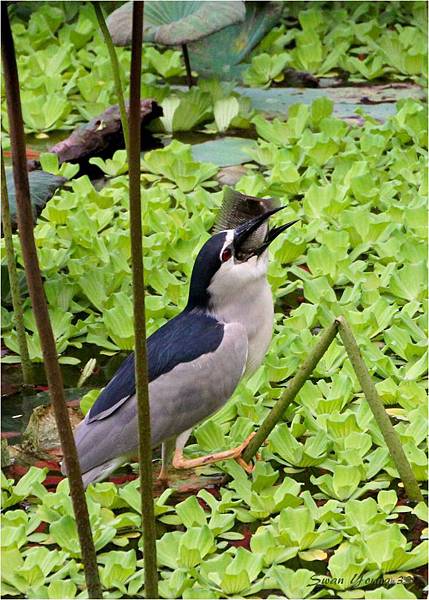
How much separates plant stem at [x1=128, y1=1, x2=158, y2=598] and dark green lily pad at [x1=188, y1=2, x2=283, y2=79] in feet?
12.0

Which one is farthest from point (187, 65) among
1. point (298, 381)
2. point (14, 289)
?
point (298, 381)

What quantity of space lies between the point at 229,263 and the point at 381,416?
67 centimetres

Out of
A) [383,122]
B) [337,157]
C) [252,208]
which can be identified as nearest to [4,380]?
[252,208]

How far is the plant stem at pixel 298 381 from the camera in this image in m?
2.41

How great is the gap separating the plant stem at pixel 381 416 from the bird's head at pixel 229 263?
600 millimetres

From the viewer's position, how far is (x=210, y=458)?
9.50ft

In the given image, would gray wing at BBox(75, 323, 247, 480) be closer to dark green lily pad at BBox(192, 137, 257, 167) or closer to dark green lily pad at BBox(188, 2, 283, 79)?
dark green lily pad at BBox(192, 137, 257, 167)

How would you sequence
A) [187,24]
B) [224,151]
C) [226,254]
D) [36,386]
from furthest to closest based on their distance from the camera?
1. [224,151]
2. [187,24]
3. [36,386]
4. [226,254]

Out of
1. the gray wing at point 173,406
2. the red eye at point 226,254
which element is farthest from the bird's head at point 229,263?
the gray wing at point 173,406

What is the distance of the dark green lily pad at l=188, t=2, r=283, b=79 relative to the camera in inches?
214

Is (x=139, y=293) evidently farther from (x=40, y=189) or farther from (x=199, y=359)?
(x=40, y=189)

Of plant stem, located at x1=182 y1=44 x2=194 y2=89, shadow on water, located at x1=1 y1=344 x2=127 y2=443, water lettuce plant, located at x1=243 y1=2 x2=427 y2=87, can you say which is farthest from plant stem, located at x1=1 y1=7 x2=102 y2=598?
water lettuce plant, located at x1=243 y1=2 x2=427 y2=87

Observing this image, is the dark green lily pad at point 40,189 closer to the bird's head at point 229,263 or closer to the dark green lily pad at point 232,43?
the bird's head at point 229,263

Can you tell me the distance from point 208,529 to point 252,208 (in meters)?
0.95
